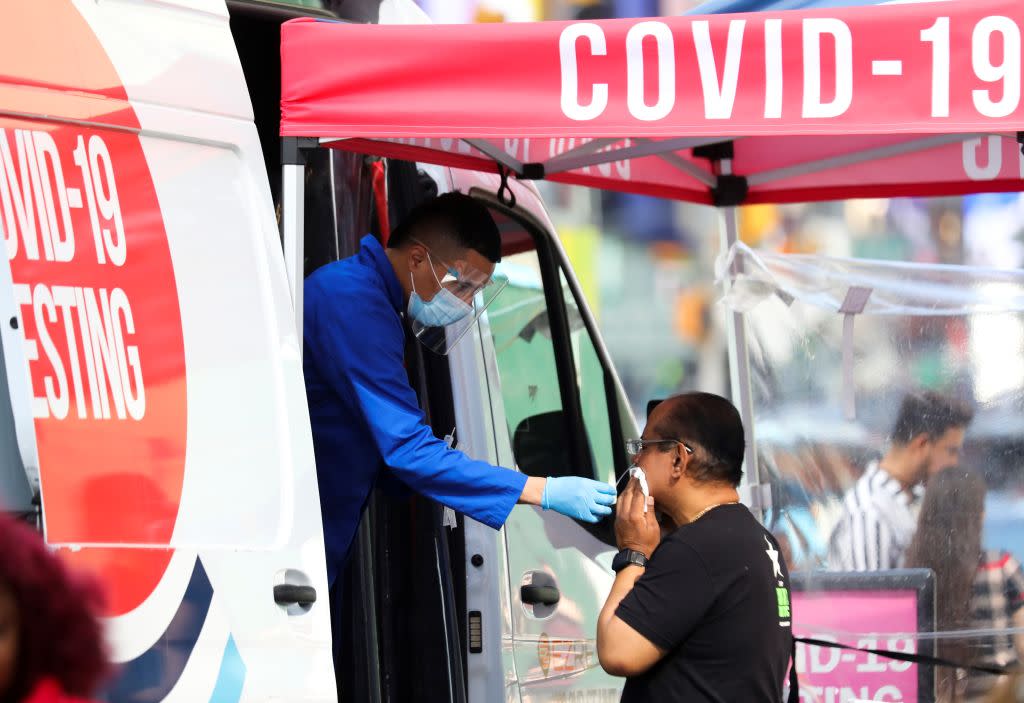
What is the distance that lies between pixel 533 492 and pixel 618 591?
61cm

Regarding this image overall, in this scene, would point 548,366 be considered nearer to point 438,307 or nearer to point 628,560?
point 438,307

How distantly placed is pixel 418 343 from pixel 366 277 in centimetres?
55

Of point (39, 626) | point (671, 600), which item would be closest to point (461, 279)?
point (671, 600)

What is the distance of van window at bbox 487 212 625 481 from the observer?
16.2 feet

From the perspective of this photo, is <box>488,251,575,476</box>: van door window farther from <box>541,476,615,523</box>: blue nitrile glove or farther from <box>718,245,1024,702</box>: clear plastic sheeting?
<box>541,476,615,523</box>: blue nitrile glove

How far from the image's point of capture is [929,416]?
17.1ft

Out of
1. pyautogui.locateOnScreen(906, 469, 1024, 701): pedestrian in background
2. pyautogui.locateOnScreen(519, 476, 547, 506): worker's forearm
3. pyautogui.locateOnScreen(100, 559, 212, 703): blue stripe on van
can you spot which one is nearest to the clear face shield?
pyautogui.locateOnScreen(519, 476, 547, 506): worker's forearm

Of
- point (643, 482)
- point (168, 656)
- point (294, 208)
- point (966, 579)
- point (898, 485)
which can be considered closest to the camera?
point (168, 656)

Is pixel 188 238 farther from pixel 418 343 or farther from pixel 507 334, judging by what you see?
pixel 507 334

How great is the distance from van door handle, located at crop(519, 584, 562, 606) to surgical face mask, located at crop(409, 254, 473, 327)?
858 millimetres

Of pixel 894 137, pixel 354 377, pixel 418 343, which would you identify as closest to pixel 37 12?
pixel 354 377

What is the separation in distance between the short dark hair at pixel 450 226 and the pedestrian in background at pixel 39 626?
246cm

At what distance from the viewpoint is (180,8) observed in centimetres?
314

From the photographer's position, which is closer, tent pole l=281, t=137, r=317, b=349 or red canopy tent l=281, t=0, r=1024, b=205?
red canopy tent l=281, t=0, r=1024, b=205
